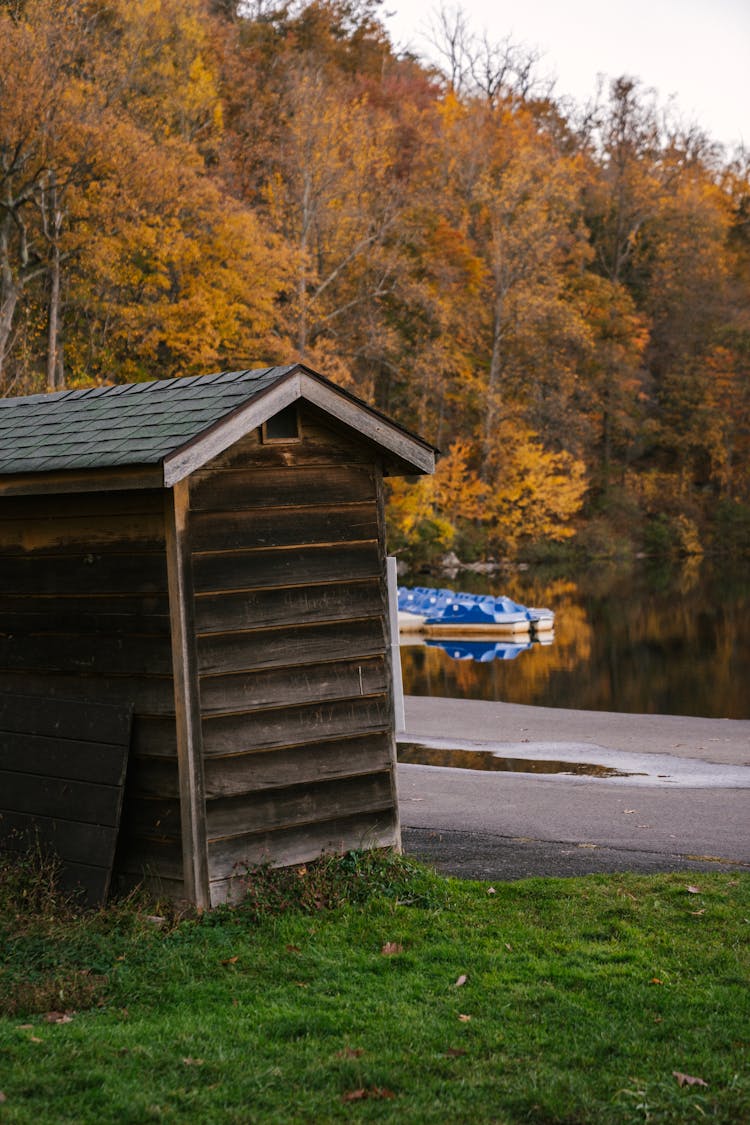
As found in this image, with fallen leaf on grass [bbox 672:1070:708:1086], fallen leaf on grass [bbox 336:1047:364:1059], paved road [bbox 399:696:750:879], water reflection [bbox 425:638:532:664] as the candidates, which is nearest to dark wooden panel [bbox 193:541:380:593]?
paved road [bbox 399:696:750:879]

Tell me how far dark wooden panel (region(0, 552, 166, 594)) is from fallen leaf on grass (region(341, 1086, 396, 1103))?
324cm

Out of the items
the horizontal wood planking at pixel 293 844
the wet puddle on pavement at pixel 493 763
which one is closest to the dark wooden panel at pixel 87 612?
the horizontal wood planking at pixel 293 844

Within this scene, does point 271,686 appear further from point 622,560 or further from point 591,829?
point 622,560

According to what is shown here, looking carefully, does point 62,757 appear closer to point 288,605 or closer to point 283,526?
point 288,605

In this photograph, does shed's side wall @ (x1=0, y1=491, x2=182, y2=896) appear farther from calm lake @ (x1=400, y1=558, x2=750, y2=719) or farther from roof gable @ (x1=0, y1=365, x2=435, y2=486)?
calm lake @ (x1=400, y1=558, x2=750, y2=719)

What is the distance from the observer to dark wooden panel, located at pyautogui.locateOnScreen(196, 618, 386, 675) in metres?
7.11

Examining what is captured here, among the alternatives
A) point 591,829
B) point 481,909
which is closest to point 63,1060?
point 481,909

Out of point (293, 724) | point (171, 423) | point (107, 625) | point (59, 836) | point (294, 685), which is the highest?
point (171, 423)

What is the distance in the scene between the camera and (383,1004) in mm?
5703

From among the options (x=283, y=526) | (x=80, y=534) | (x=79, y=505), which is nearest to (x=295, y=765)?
(x=283, y=526)

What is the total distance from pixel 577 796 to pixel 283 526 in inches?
236

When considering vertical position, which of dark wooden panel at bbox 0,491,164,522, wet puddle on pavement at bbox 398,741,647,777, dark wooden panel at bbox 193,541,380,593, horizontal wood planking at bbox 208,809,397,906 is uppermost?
dark wooden panel at bbox 0,491,164,522

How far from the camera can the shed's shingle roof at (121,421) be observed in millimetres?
6918

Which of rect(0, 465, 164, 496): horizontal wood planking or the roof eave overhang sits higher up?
the roof eave overhang
